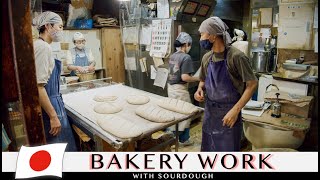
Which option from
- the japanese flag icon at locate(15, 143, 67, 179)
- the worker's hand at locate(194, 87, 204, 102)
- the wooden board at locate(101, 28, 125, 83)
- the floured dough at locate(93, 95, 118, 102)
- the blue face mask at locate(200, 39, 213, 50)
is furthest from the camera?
the wooden board at locate(101, 28, 125, 83)

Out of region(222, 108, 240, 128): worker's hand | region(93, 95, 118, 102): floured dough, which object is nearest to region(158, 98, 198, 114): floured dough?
region(222, 108, 240, 128): worker's hand

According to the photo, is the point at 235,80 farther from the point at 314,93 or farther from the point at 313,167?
the point at 314,93

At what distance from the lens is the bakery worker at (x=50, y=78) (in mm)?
1936

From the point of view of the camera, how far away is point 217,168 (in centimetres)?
154

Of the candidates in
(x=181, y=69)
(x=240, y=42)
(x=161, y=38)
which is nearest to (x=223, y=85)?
(x=181, y=69)

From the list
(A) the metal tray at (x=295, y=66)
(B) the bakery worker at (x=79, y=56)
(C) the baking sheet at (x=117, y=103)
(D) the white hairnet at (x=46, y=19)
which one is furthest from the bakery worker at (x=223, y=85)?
(B) the bakery worker at (x=79, y=56)

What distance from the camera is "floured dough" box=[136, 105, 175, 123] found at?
6.77ft

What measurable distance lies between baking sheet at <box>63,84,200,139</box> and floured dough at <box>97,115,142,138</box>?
50 mm

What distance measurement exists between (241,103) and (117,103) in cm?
129

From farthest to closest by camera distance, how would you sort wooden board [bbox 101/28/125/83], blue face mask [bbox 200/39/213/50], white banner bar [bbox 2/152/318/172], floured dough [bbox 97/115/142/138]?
wooden board [bbox 101/28/125/83], blue face mask [bbox 200/39/213/50], floured dough [bbox 97/115/142/138], white banner bar [bbox 2/152/318/172]

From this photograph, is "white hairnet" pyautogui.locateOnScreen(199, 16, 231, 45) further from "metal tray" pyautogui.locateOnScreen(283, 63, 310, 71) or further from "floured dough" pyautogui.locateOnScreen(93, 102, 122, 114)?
"metal tray" pyautogui.locateOnScreen(283, 63, 310, 71)

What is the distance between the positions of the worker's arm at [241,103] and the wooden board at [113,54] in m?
4.05

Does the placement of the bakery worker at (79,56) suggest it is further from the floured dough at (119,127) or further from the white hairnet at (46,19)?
the floured dough at (119,127)

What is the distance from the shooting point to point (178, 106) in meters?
2.34
